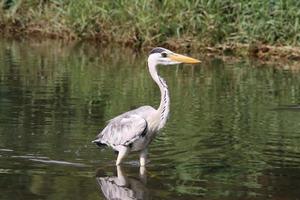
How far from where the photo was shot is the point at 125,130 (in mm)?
9672

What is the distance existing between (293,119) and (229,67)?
6.62 m

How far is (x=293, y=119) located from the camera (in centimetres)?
1302

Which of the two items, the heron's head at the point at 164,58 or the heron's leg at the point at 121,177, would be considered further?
the heron's head at the point at 164,58

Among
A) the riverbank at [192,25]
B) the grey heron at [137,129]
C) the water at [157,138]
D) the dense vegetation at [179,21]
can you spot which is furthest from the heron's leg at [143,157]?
the dense vegetation at [179,21]

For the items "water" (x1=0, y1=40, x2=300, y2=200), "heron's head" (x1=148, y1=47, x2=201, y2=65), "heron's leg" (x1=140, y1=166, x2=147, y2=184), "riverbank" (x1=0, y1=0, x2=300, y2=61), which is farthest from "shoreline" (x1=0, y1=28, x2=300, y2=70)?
"heron's leg" (x1=140, y1=166, x2=147, y2=184)

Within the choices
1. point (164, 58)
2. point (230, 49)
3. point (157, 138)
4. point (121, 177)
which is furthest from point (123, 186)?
point (230, 49)

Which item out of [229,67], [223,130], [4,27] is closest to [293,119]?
[223,130]

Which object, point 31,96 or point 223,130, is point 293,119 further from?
point 31,96

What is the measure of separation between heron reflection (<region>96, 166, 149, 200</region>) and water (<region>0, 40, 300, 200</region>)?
1cm

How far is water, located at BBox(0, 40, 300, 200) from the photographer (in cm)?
906

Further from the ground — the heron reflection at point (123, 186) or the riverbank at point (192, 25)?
the riverbank at point (192, 25)

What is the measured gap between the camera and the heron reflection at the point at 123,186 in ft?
28.5

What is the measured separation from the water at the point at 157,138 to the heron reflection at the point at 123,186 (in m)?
0.01

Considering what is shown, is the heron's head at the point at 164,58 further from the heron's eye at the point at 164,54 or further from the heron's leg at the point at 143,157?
the heron's leg at the point at 143,157
